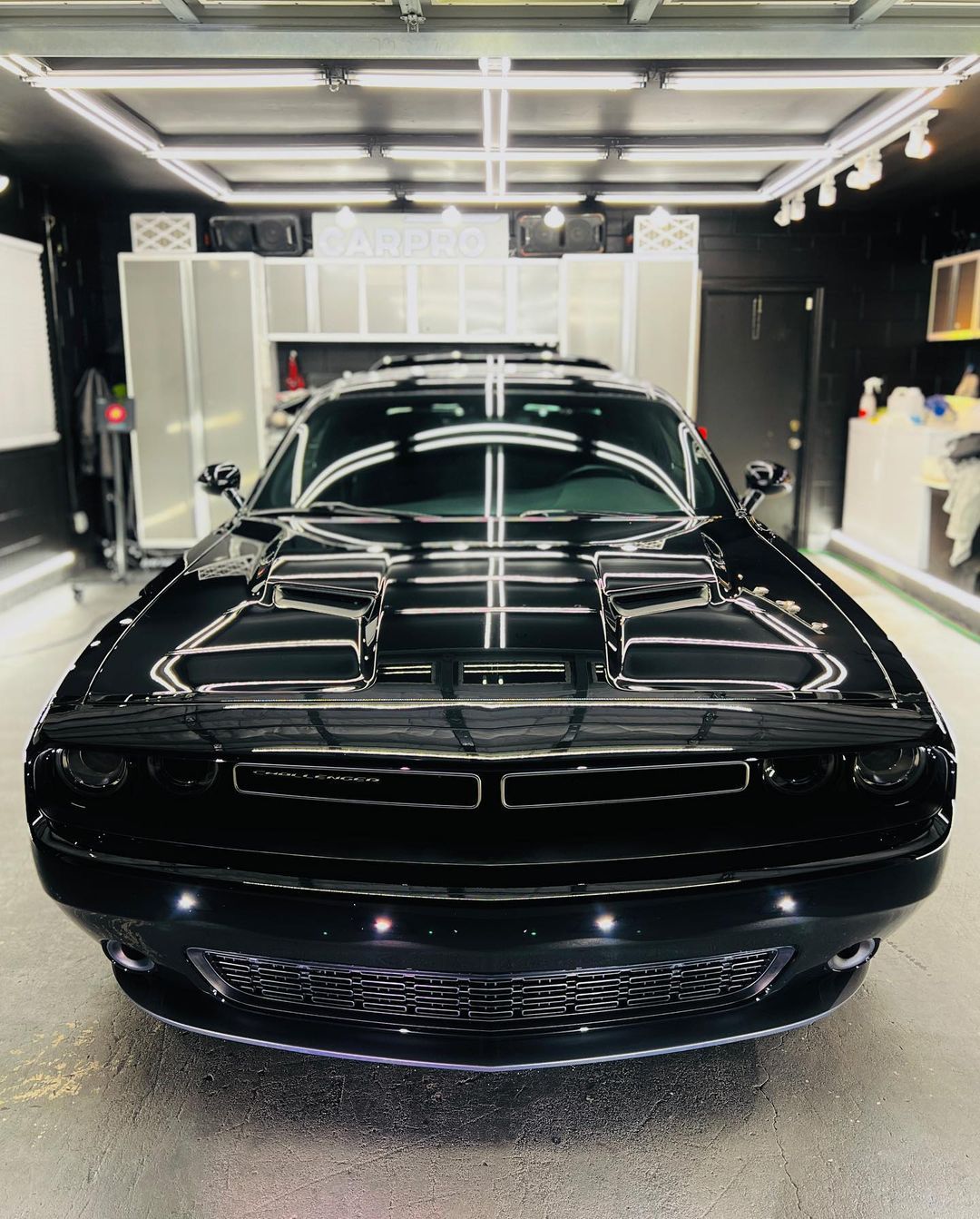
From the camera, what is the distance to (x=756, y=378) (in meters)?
7.98

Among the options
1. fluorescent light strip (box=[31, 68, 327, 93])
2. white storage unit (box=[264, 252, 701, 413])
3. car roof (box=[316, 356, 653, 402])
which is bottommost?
car roof (box=[316, 356, 653, 402])

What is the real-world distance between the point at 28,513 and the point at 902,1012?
240 inches

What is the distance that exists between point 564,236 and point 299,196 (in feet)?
6.55

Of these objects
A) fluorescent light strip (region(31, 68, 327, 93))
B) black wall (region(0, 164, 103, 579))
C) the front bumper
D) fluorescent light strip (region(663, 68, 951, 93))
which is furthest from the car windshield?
black wall (region(0, 164, 103, 579))

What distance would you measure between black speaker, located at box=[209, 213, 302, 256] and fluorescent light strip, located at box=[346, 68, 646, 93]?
3498 mm

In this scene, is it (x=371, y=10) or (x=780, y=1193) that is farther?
(x=371, y=10)

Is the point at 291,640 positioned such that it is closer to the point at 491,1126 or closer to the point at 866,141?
the point at 491,1126

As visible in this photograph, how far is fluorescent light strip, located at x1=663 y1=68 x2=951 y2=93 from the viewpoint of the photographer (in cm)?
388

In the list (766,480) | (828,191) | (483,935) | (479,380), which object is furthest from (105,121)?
(483,935)

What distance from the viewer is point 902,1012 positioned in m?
2.08

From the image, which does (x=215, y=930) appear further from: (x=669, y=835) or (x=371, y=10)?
(x=371, y=10)

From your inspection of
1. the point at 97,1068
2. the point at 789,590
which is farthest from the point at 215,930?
the point at 789,590

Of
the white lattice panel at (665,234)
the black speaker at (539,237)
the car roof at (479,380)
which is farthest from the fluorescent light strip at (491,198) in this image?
the car roof at (479,380)

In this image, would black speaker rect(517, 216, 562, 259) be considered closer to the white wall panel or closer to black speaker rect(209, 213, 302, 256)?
black speaker rect(209, 213, 302, 256)
